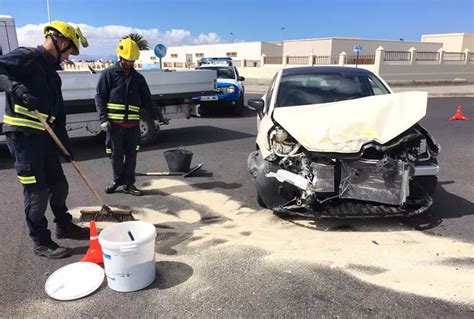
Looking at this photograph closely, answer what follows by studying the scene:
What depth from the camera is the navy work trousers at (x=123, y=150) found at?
5.34 metres

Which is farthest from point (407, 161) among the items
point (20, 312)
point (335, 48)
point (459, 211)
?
point (335, 48)

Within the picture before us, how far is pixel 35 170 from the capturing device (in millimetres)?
3498

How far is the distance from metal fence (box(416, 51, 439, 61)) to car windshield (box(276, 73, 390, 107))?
2783 centimetres

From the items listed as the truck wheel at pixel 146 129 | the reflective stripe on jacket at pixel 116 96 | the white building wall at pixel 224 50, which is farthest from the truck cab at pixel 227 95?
the white building wall at pixel 224 50

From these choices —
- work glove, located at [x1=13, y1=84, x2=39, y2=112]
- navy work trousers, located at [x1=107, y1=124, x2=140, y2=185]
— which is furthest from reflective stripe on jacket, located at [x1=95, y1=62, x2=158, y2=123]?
work glove, located at [x1=13, y1=84, x2=39, y2=112]

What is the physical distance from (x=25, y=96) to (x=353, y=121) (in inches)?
120

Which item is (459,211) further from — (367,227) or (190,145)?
(190,145)

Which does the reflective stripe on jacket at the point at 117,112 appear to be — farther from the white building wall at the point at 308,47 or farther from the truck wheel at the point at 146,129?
the white building wall at the point at 308,47

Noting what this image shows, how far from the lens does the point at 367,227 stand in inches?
169

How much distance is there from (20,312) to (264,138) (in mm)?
2837

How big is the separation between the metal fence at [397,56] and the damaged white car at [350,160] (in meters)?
26.4

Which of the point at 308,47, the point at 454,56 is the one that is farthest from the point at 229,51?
the point at 454,56

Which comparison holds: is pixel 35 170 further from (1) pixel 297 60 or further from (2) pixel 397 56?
(1) pixel 297 60

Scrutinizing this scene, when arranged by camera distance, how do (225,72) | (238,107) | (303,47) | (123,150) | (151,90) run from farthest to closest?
(303,47) → (225,72) → (238,107) → (151,90) → (123,150)
